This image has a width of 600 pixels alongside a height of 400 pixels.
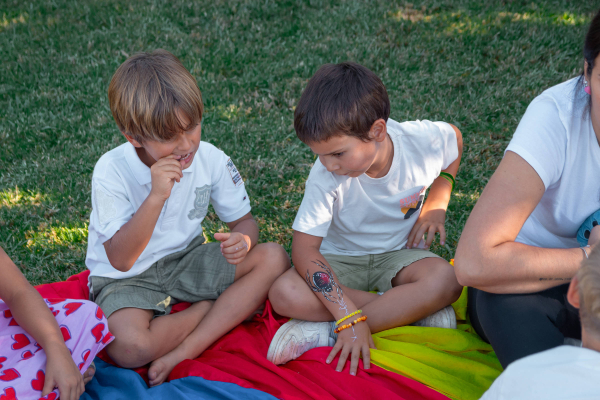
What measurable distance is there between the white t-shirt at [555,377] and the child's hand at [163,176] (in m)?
1.53

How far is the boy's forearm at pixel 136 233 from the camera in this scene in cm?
223

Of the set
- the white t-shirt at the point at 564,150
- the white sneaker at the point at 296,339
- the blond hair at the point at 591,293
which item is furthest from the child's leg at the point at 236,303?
the blond hair at the point at 591,293

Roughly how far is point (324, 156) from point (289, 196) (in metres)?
1.46

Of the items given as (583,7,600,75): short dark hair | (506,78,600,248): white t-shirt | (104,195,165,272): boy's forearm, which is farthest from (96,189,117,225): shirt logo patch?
(583,7,600,75): short dark hair

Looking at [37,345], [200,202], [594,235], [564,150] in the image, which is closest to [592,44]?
[564,150]

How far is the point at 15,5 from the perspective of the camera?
6.75 m

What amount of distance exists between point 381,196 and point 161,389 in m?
1.36

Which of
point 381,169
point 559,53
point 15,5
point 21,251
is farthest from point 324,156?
point 15,5

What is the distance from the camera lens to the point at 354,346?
7.41 ft

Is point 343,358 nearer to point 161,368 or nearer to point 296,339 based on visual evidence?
point 296,339

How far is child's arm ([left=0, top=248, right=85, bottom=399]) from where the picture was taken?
6.46ft

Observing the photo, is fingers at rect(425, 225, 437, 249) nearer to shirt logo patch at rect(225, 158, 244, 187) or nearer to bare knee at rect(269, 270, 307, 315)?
bare knee at rect(269, 270, 307, 315)

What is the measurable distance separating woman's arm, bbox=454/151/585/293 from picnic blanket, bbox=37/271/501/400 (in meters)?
0.56

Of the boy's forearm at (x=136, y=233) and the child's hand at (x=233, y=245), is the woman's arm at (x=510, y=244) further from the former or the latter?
the boy's forearm at (x=136, y=233)
